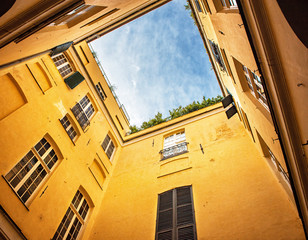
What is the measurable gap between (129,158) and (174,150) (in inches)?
116

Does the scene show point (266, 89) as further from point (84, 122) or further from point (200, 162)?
point (84, 122)

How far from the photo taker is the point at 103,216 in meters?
8.41

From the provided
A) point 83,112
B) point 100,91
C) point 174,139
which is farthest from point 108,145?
point 174,139

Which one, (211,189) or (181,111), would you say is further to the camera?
(181,111)

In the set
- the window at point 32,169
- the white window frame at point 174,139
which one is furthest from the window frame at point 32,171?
the white window frame at point 174,139

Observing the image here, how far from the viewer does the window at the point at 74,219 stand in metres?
6.93

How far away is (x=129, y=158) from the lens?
1167 cm

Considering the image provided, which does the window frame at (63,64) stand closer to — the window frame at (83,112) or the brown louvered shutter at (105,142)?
the window frame at (83,112)

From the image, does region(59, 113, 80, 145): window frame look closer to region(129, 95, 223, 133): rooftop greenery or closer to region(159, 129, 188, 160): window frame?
region(159, 129, 188, 160): window frame

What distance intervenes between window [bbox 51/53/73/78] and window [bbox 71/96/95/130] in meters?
1.68

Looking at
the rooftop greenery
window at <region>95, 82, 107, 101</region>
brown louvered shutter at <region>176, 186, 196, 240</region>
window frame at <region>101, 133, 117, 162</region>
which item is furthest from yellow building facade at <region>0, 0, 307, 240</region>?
the rooftop greenery

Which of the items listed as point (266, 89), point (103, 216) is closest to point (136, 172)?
point (103, 216)

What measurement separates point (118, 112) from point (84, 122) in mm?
4926

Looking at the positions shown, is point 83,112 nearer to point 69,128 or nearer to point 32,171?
point 69,128
